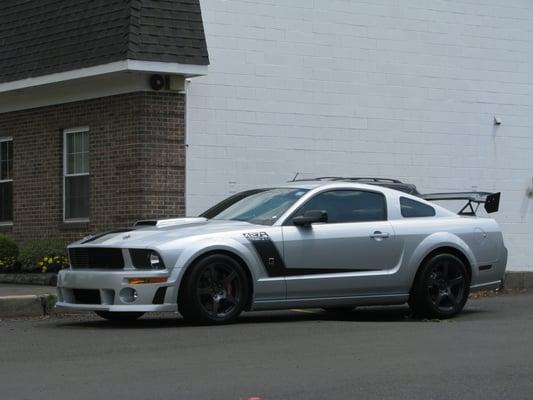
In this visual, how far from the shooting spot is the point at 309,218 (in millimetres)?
11859

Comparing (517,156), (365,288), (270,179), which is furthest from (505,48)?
(365,288)

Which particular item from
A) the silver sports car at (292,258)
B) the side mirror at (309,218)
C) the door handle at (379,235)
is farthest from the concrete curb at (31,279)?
the door handle at (379,235)

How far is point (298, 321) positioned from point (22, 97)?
29.5 feet

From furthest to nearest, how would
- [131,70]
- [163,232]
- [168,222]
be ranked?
1. [131,70]
2. [168,222]
3. [163,232]

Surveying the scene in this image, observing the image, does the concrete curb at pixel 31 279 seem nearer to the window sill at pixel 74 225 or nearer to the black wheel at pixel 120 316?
the window sill at pixel 74 225

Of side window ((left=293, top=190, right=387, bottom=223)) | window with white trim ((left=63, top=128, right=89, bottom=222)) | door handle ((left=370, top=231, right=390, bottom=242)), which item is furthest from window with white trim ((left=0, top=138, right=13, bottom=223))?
door handle ((left=370, top=231, right=390, bottom=242))

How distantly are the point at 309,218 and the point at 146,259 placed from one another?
1832mm

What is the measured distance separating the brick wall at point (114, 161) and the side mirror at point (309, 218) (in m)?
5.48

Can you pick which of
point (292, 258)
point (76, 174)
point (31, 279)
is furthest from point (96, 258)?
point (76, 174)

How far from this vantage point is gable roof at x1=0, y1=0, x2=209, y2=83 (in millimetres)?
16500

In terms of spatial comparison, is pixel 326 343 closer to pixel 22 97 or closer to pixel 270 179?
pixel 270 179

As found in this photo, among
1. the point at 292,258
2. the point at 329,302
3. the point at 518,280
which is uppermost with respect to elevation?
the point at 292,258

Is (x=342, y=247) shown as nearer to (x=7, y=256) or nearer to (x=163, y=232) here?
(x=163, y=232)

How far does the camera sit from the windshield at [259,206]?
39.8ft
